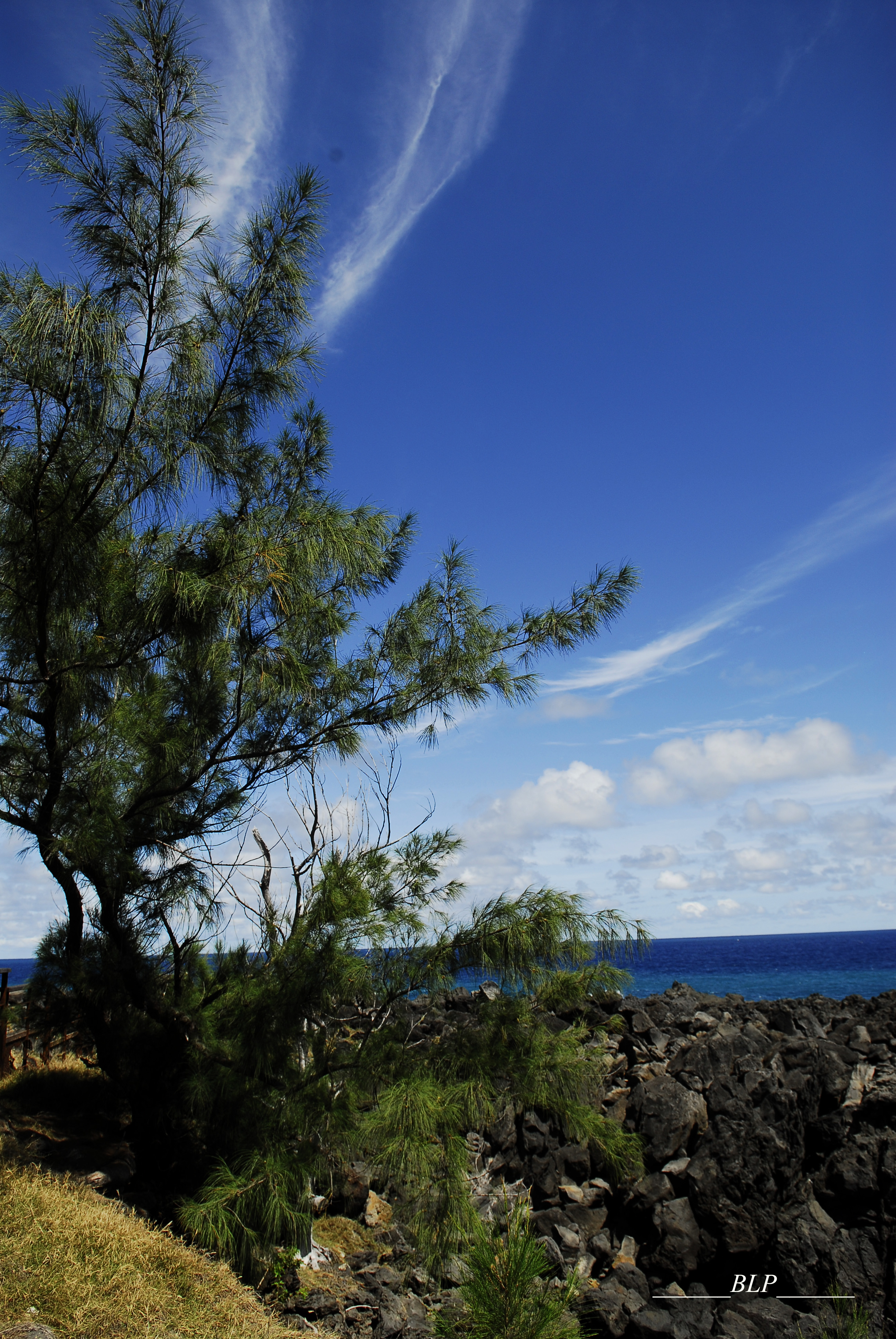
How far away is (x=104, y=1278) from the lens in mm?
3674

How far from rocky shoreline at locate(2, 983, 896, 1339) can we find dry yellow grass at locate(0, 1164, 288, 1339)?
61cm

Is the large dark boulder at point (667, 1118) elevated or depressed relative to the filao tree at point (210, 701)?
depressed

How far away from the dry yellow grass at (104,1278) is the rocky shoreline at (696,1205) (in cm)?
61

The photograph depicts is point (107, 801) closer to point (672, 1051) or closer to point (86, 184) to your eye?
point (86, 184)

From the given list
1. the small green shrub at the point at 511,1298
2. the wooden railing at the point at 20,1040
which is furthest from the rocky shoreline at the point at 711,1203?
the wooden railing at the point at 20,1040

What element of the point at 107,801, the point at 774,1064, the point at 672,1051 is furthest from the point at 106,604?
the point at 672,1051

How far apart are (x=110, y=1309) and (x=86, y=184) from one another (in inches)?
221

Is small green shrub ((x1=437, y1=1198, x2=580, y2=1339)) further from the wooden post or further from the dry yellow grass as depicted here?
the wooden post

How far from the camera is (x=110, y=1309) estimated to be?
349cm

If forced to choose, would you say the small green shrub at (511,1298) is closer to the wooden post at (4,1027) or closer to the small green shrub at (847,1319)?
the small green shrub at (847,1319)

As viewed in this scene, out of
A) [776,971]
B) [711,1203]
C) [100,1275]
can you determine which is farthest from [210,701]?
[776,971]

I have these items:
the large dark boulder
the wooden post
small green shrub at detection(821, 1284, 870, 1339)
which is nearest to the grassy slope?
the wooden post

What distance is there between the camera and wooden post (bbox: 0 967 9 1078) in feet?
23.6

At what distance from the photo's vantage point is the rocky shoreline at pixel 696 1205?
496 centimetres
